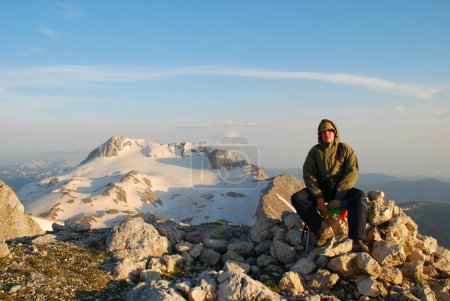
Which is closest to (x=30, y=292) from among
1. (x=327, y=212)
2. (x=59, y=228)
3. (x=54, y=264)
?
(x=54, y=264)

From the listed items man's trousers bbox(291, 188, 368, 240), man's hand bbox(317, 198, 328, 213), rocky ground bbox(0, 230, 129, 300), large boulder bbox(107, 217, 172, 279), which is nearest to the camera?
rocky ground bbox(0, 230, 129, 300)

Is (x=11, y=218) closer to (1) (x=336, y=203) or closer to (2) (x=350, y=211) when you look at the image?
(1) (x=336, y=203)

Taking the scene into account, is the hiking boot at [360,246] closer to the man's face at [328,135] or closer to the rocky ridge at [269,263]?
the rocky ridge at [269,263]

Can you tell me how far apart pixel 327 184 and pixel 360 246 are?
281 cm

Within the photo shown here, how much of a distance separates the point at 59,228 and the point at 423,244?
729 inches

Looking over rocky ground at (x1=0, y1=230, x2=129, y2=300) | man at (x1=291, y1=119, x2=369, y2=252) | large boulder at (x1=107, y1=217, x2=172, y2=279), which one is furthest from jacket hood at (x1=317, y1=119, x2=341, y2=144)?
rocky ground at (x1=0, y1=230, x2=129, y2=300)

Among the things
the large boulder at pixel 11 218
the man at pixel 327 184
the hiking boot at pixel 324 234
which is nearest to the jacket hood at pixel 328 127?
the man at pixel 327 184

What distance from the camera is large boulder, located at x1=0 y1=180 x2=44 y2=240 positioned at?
72.5 ft

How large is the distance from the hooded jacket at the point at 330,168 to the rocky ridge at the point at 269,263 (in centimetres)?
160

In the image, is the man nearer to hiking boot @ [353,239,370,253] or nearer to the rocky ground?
hiking boot @ [353,239,370,253]

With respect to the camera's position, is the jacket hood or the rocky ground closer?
the rocky ground

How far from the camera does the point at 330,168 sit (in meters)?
15.7

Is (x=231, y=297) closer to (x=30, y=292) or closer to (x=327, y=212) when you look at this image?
(x=327, y=212)

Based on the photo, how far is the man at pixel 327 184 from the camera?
599 inches
